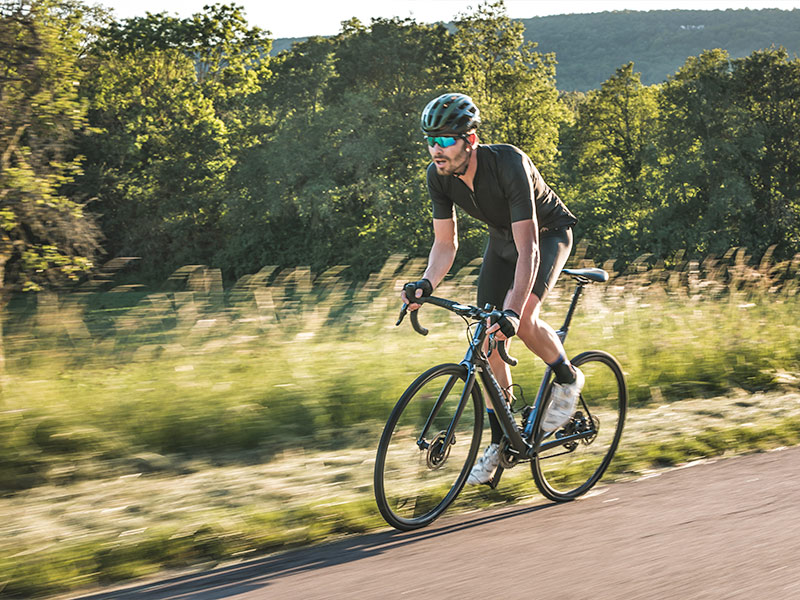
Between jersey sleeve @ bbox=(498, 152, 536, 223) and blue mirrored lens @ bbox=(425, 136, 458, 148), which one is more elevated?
blue mirrored lens @ bbox=(425, 136, 458, 148)

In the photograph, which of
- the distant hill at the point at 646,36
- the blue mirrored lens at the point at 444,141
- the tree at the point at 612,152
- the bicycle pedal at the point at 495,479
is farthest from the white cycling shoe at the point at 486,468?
the distant hill at the point at 646,36

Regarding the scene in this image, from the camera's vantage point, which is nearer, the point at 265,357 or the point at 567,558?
the point at 567,558

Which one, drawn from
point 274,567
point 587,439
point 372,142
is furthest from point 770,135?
point 274,567

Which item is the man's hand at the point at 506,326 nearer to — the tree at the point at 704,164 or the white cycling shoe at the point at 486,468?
the white cycling shoe at the point at 486,468

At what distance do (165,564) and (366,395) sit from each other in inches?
118

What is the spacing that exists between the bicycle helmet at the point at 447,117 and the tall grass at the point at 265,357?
2552 millimetres

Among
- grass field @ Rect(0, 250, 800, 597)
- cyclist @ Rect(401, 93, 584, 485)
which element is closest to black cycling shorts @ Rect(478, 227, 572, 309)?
cyclist @ Rect(401, 93, 584, 485)

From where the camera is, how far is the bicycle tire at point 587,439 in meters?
4.83

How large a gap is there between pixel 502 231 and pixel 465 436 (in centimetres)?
108

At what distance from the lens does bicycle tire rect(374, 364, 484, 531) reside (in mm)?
4156

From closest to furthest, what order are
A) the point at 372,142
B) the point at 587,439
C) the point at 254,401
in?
the point at 587,439, the point at 254,401, the point at 372,142

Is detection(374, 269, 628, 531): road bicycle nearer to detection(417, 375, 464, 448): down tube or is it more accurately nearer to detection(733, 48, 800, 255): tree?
detection(417, 375, 464, 448): down tube

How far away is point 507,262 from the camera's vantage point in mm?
4762

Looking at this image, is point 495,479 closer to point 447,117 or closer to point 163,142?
point 447,117
